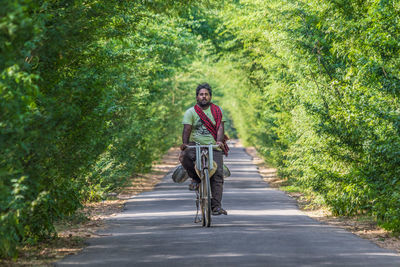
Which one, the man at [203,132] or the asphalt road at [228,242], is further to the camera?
the man at [203,132]

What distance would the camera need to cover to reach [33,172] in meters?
8.04

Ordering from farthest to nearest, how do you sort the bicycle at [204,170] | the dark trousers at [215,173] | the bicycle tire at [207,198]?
1. the dark trousers at [215,173]
2. the bicycle at [204,170]
3. the bicycle tire at [207,198]

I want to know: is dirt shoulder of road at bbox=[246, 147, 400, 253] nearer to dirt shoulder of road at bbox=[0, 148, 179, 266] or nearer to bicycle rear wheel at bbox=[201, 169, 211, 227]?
bicycle rear wheel at bbox=[201, 169, 211, 227]

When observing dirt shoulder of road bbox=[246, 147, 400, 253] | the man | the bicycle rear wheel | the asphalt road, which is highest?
the man

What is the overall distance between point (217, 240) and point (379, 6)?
14.8ft

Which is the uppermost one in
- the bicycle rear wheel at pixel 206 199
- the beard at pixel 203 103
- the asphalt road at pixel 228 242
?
the beard at pixel 203 103

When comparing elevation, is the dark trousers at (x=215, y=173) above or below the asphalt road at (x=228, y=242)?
above

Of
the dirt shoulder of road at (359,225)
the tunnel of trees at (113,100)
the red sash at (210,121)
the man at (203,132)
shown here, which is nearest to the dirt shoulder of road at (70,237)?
the tunnel of trees at (113,100)

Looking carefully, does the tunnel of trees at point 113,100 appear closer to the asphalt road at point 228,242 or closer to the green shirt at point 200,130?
the asphalt road at point 228,242

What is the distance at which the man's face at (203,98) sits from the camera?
38.8ft

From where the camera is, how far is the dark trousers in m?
11.6

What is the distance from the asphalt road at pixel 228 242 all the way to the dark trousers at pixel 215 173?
47 cm

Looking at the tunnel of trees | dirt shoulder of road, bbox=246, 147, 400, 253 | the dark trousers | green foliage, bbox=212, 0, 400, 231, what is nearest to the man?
the dark trousers

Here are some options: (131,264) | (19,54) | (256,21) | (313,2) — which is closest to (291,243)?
(131,264)
